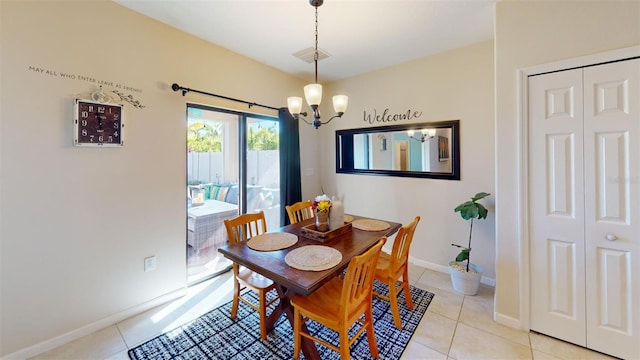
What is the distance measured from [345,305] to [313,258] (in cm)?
35

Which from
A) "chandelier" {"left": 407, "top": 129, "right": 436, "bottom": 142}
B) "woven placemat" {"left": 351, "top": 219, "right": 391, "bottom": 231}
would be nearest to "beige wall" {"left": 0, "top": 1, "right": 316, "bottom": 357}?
"woven placemat" {"left": 351, "top": 219, "right": 391, "bottom": 231}

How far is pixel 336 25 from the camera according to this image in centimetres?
234

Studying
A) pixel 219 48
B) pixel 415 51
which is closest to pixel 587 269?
pixel 415 51

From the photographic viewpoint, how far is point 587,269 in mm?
1761

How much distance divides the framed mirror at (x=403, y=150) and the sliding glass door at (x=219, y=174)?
3.94ft

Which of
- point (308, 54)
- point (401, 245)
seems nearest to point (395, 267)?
point (401, 245)

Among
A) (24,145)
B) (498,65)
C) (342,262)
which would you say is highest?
(498,65)

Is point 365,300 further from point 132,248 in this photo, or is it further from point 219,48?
point 219,48

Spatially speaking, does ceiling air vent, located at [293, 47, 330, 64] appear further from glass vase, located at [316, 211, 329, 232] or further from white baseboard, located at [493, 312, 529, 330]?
white baseboard, located at [493, 312, 529, 330]

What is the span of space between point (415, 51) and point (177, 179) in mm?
3008

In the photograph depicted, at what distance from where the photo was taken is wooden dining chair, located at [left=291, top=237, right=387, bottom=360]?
1411 mm

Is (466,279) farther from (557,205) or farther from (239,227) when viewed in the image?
(239,227)

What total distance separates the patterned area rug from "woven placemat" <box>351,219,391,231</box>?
30.1 inches

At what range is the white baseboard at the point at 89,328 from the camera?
1727mm
